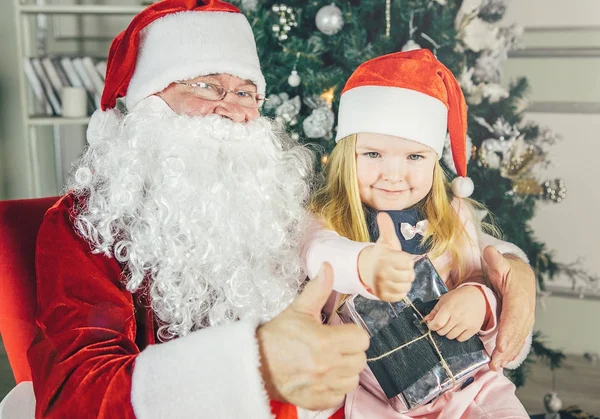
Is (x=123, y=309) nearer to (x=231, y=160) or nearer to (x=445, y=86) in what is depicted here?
(x=231, y=160)

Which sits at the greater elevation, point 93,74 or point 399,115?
point 399,115

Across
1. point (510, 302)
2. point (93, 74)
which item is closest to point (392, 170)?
point (510, 302)

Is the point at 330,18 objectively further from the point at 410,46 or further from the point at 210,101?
the point at 210,101

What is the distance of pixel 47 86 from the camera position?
7.61 feet

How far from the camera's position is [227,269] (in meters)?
0.97

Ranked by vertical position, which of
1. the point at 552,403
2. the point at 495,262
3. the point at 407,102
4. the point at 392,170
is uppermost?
the point at 407,102

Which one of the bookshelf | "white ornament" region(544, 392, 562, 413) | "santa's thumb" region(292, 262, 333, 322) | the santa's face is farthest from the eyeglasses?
the bookshelf

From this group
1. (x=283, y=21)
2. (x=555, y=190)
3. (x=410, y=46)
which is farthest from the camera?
(x=555, y=190)

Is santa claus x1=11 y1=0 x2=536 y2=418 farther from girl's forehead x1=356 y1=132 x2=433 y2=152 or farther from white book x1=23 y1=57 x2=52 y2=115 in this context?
white book x1=23 y1=57 x2=52 y2=115

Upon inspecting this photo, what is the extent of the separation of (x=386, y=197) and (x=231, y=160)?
0.96 ft

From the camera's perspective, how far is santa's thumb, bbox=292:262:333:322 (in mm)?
696

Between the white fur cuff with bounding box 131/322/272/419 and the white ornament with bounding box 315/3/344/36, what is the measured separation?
90 cm

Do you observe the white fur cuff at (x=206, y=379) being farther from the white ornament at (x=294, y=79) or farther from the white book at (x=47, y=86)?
the white book at (x=47, y=86)

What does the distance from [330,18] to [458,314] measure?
811 millimetres
